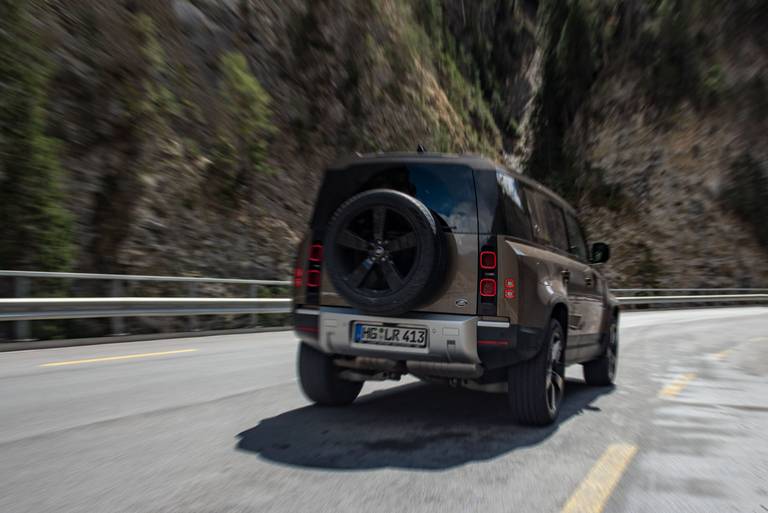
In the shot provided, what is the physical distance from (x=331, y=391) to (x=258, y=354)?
4219 mm

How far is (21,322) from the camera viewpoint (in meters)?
10.5

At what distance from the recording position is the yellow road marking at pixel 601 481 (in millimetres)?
3641

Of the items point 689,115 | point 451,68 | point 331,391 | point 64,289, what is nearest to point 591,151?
point 689,115

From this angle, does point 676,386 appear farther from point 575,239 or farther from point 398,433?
point 398,433

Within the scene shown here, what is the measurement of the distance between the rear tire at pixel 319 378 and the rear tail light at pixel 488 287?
1528mm

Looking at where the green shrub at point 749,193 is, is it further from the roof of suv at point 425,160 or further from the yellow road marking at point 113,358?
the roof of suv at point 425,160

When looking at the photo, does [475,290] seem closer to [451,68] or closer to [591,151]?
[451,68]

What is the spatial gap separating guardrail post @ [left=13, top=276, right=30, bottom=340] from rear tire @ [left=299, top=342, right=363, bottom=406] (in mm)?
6203

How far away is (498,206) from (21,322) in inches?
318

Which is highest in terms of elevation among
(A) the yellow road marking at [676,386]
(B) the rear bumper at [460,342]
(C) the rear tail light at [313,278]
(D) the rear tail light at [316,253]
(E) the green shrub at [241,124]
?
(E) the green shrub at [241,124]

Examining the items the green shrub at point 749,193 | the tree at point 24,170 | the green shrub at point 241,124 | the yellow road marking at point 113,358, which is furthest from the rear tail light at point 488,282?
the green shrub at point 749,193

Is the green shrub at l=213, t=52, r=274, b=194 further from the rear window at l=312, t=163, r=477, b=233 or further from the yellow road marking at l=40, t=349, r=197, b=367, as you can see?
the rear window at l=312, t=163, r=477, b=233

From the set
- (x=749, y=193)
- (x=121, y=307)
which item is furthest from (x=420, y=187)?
(x=749, y=193)

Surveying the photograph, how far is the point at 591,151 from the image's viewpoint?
2138 inches
